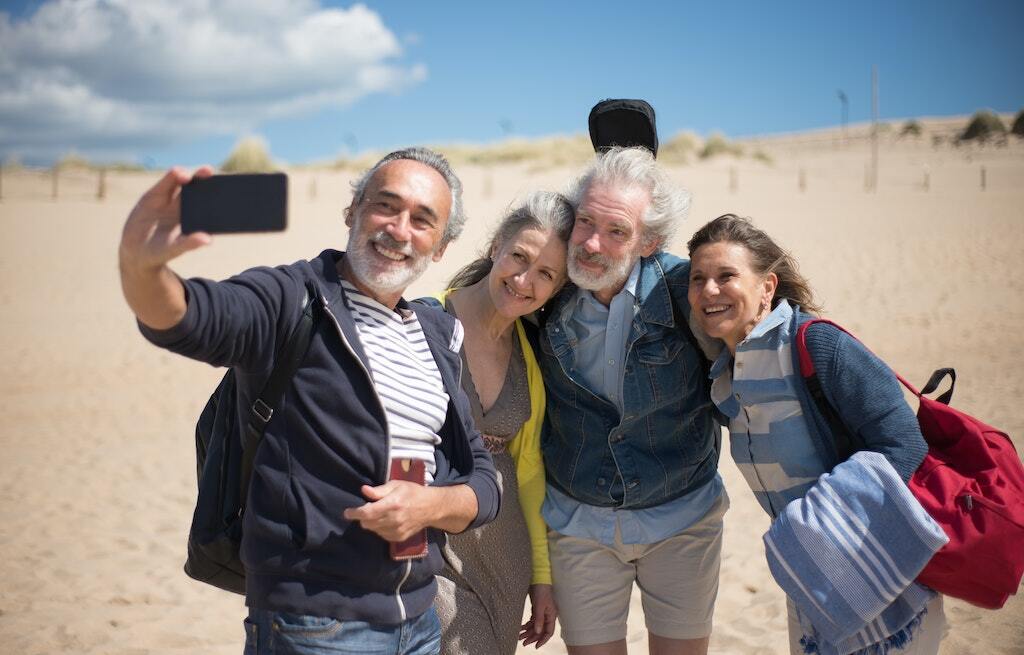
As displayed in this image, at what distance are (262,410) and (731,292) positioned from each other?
1690 mm

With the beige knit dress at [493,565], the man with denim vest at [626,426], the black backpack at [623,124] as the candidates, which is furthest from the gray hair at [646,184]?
the beige knit dress at [493,565]

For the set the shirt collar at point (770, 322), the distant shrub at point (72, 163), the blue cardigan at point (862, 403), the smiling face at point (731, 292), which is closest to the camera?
the blue cardigan at point (862, 403)

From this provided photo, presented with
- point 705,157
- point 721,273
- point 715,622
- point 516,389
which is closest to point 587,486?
point 516,389

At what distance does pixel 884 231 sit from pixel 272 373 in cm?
2485

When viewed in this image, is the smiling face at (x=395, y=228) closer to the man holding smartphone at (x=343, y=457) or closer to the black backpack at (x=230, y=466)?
the man holding smartphone at (x=343, y=457)

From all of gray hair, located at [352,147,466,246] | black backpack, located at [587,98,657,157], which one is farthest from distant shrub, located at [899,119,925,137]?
gray hair, located at [352,147,466,246]

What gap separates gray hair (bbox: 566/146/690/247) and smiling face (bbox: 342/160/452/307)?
3.14 ft

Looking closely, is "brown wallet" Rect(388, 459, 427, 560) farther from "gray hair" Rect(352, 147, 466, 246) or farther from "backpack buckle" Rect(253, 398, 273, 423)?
"gray hair" Rect(352, 147, 466, 246)

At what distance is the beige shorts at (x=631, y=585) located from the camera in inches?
128

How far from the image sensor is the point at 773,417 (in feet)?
8.92

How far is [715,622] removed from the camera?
529cm

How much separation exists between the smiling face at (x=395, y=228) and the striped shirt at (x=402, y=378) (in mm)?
72

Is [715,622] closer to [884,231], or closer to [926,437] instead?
[926,437]

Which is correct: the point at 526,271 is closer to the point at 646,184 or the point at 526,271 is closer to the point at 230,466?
the point at 646,184
